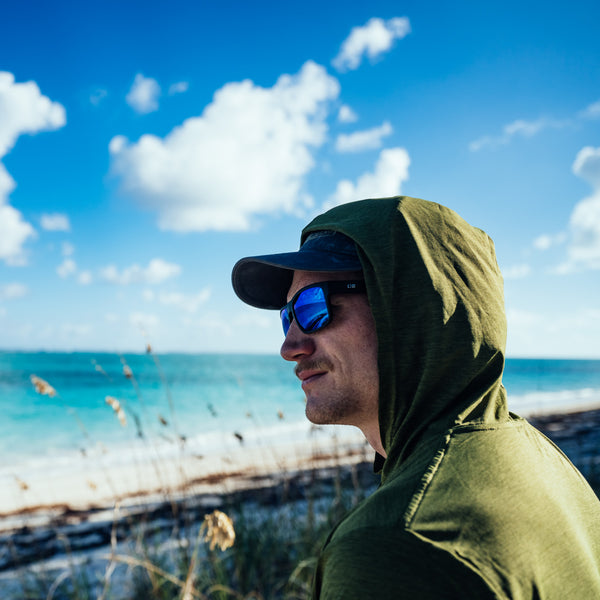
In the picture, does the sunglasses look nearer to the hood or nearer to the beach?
the hood

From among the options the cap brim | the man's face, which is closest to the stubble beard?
the man's face

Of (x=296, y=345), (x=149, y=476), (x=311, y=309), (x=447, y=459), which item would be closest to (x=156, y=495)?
(x=149, y=476)

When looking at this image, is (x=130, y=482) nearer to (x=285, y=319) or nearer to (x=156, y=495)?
(x=156, y=495)

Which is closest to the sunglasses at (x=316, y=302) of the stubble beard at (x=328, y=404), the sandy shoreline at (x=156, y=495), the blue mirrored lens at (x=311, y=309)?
the blue mirrored lens at (x=311, y=309)

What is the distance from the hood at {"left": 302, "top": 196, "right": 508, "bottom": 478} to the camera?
122cm

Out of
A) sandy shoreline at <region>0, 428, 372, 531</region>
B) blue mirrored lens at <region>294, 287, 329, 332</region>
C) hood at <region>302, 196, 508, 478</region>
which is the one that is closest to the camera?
hood at <region>302, 196, 508, 478</region>

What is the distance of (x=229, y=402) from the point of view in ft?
88.8

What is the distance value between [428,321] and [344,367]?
1.13 feet

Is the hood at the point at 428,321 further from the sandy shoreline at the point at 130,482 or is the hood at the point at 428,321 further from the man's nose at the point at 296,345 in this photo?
the sandy shoreline at the point at 130,482

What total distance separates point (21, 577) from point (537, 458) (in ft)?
15.0

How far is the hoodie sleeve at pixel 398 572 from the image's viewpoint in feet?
2.46

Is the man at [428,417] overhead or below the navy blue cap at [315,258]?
below

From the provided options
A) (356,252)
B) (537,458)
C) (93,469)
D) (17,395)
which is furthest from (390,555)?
(17,395)

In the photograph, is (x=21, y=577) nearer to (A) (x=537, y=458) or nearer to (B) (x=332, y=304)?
(B) (x=332, y=304)
